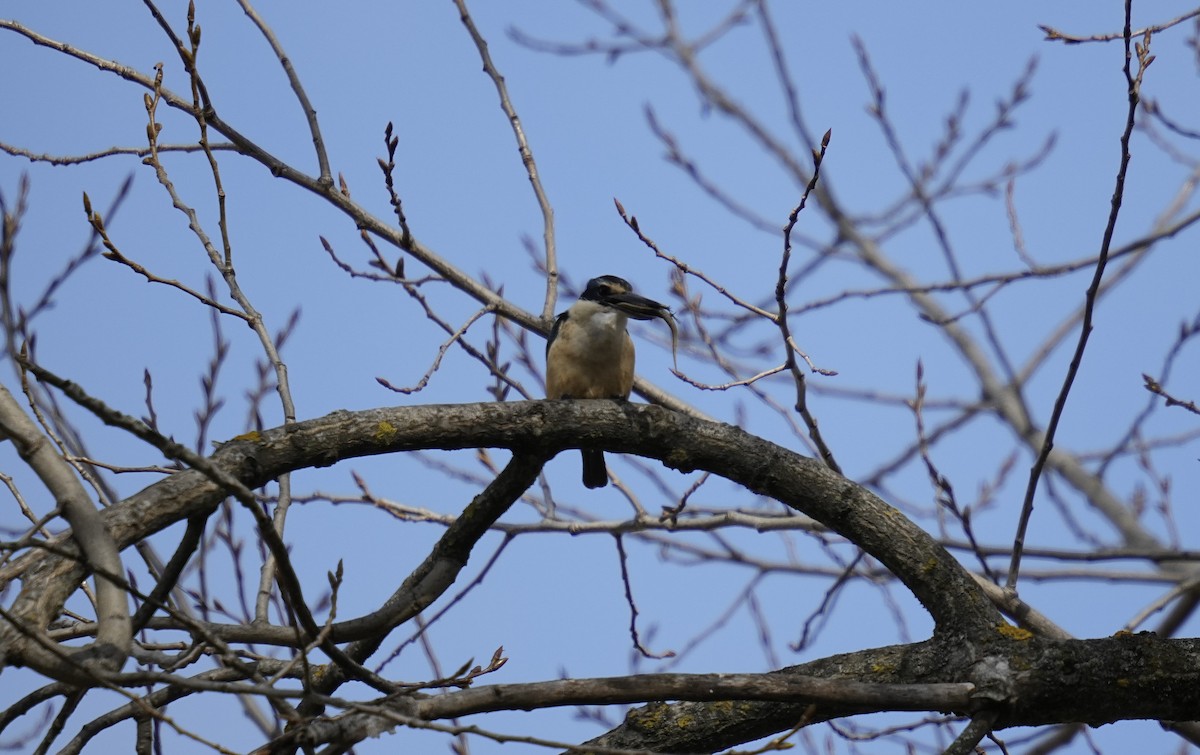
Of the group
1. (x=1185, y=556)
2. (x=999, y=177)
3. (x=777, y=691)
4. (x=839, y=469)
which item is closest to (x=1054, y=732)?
(x=1185, y=556)

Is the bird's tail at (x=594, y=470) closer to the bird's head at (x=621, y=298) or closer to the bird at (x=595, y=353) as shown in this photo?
the bird at (x=595, y=353)

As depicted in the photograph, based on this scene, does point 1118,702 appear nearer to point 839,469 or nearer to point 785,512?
point 839,469

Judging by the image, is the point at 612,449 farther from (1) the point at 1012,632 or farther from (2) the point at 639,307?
(2) the point at 639,307

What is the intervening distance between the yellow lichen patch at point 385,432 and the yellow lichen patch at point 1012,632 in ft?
5.83

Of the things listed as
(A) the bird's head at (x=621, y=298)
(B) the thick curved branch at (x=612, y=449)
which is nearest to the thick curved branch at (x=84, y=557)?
(B) the thick curved branch at (x=612, y=449)

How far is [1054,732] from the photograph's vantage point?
4.39 m

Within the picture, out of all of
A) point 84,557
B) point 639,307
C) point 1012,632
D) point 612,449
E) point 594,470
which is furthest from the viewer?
point 594,470

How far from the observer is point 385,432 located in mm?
3074

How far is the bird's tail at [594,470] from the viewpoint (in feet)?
18.1

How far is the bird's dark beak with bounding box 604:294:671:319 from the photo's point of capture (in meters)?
4.91

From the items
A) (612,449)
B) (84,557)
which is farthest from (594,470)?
(84,557)

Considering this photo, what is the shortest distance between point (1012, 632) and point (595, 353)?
8.59 ft

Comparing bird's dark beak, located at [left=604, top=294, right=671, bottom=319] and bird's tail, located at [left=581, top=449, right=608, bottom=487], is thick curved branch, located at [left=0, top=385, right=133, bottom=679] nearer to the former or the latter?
bird's dark beak, located at [left=604, top=294, right=671, bottom=319]

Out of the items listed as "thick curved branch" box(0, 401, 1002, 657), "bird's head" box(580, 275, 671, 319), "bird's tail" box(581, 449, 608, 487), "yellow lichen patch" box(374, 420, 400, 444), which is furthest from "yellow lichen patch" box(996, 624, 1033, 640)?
"bird's tail" box(581, 449, 608, 487)
